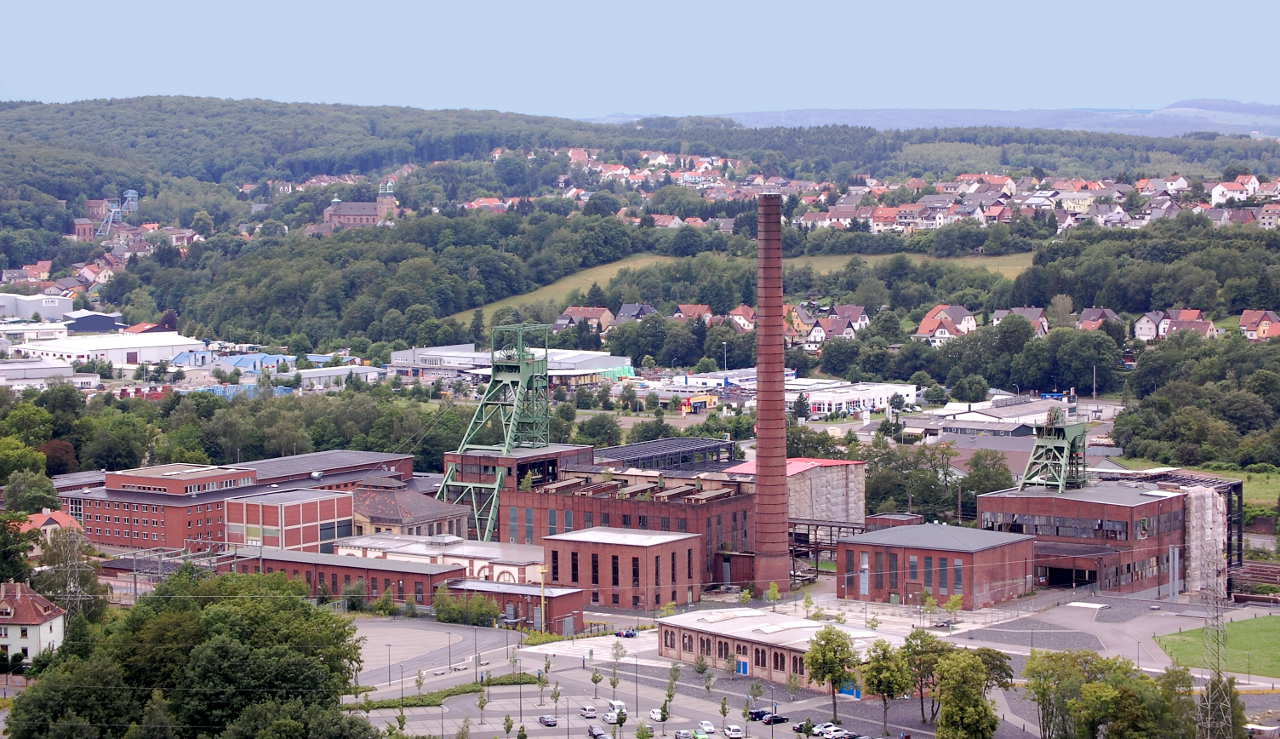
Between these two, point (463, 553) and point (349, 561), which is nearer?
point (349, 561)

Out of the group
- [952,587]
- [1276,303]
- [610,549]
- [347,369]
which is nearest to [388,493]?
[610,549]

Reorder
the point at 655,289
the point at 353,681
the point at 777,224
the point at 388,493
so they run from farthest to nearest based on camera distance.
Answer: the point at 655,289 < the point at 388,493 < the point at 777,224 < the point at 353,681

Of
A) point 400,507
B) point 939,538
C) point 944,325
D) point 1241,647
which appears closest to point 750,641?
point 939,538

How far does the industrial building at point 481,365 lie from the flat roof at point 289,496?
83.5ft

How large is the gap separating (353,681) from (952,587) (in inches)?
525

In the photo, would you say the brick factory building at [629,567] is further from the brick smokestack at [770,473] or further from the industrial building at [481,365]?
the industrial building at [481,365]

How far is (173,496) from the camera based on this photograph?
50.0 meters

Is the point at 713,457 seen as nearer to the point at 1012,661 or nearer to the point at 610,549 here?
the point at 610,549

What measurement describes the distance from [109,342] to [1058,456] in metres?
54.9

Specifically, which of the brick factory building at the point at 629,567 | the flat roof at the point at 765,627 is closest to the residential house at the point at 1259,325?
the brick factory building at the point at 629,567

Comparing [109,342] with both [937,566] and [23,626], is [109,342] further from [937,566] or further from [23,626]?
[937,566]

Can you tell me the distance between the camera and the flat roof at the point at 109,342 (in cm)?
8731

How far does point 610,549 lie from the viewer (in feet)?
141

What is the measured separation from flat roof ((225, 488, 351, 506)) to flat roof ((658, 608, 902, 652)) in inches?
524
